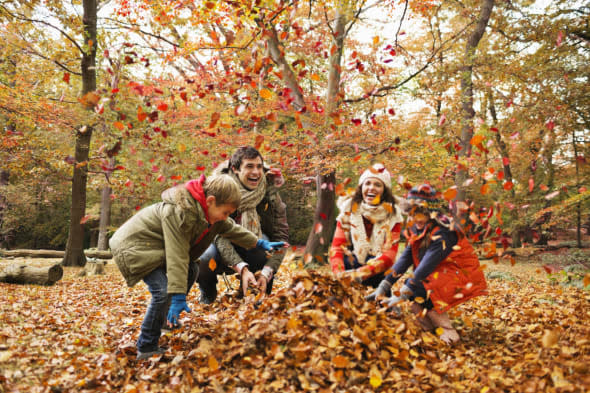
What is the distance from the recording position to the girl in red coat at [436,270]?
2492 millimetres

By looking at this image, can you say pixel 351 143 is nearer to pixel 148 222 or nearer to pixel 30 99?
pixel 148 222

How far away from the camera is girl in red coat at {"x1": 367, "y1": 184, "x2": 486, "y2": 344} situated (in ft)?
8.18

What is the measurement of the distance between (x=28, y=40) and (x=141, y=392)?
8.36 meters

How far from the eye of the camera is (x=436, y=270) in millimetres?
2561

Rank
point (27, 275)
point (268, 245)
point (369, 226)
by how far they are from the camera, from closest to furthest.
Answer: point (268, 245) → point (369, 226) → point (27, 275)

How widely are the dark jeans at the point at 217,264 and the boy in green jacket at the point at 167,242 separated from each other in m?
0.94

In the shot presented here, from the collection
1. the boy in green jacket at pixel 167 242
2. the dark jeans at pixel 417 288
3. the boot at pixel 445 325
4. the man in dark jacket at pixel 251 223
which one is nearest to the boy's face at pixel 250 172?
the man in dark jacket at pixel 251 223

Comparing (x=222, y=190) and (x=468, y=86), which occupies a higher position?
(x=468, y=86)

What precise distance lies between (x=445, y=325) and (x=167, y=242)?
2.01 metres

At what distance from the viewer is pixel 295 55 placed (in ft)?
39.4

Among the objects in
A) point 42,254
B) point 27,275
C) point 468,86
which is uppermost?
point 468,86

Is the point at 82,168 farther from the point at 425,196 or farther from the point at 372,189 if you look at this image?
the point at 425,196

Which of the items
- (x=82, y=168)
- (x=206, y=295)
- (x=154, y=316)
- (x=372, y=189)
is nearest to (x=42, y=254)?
(x=82, y=168)

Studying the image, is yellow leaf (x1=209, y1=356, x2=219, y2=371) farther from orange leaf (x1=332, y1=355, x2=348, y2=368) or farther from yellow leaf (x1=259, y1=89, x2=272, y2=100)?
yellow leaf (x1=259, y1=89, x2=272, y2=100)
